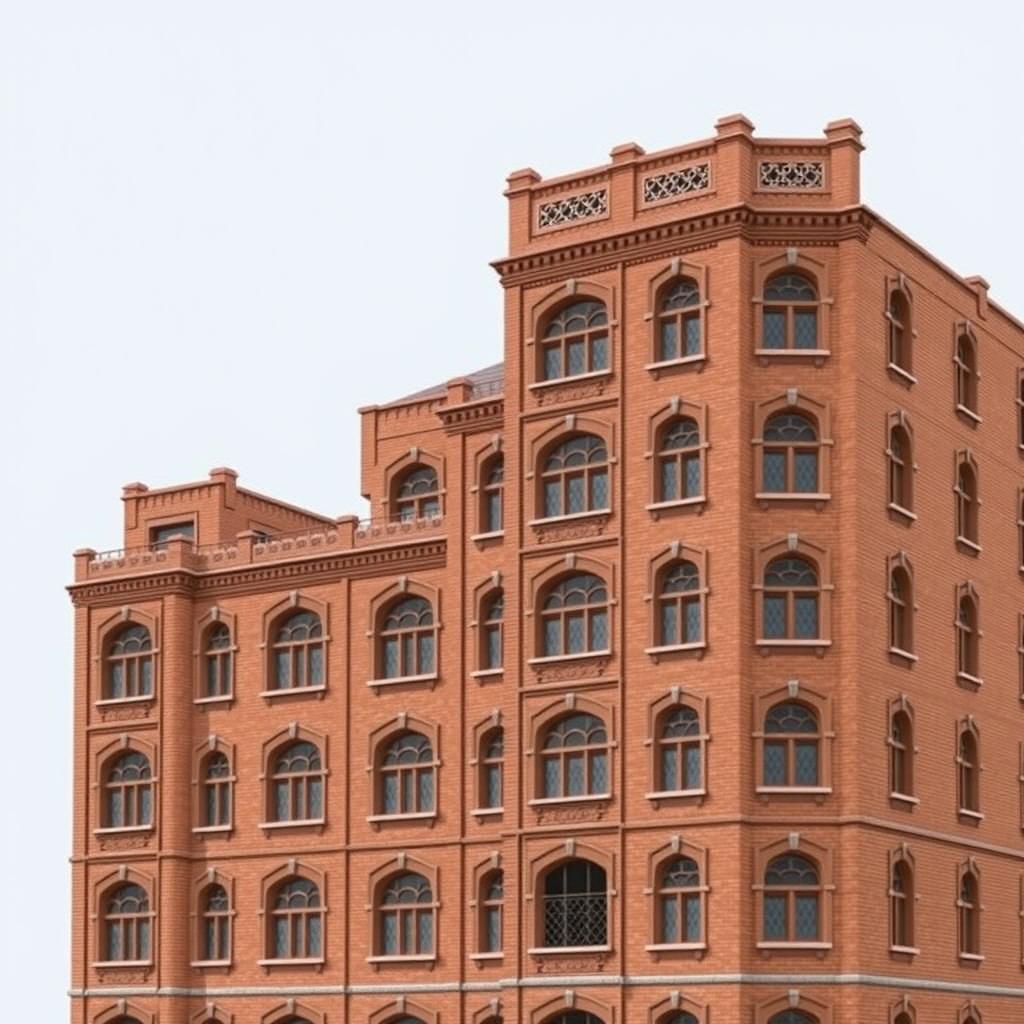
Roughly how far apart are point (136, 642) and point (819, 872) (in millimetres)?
22481

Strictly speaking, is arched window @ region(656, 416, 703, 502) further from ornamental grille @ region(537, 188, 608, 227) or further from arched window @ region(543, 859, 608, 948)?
arched window @ region(543, 859, 608, 948)

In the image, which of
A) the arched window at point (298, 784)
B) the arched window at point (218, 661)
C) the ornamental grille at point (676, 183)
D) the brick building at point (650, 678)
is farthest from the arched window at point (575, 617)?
the arched window at point (218, 661)

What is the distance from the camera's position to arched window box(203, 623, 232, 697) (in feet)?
201

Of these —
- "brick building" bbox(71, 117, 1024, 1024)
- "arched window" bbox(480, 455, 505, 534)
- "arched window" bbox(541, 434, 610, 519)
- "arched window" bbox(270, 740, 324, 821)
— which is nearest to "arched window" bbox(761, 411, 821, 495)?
"brick building" bbox(71, 117, 1024, 1024)

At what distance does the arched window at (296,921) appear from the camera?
58219 millimetres

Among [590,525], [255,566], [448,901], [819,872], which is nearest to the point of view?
[819,872]

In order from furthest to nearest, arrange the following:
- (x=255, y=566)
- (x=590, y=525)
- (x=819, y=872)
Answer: (x=255, y=566) < (x=590, y=525) < (x=819, y=872)

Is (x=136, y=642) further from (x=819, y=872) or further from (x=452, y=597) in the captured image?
(x=819, y=872)

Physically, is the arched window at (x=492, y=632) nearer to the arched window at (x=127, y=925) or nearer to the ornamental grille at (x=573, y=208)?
the ornamental grille at (x=573, y=208)

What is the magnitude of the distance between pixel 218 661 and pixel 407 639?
20.3 ft

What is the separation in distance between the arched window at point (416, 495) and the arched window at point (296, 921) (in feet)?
33.4

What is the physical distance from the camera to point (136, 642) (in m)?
62.8

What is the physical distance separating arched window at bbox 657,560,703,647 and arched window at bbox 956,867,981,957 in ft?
30.9

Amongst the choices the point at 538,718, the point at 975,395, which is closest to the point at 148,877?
the point at 538,718
